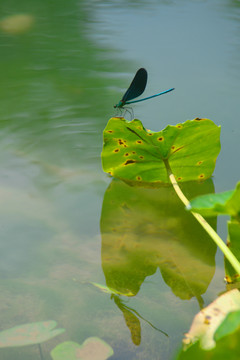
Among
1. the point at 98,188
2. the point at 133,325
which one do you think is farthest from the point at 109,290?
the point at 98,188

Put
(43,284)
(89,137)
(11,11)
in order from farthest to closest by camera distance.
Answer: (11,11), (89,137), (43,284)

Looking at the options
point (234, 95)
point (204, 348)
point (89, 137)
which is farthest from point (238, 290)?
point (234, 95)

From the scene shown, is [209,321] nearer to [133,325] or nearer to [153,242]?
[133,325]

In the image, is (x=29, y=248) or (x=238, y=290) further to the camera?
(x=29, y=248)

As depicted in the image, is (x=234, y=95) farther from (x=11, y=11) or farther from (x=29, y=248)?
(x=11, y=11)

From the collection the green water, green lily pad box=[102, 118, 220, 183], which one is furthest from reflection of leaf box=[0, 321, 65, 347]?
green lily pad box=[102, 118, 220, 183]

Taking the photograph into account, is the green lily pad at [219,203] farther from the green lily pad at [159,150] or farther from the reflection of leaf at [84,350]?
the green lily pad at [159,150]

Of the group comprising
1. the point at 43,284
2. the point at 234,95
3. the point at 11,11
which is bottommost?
the point at 43,284
